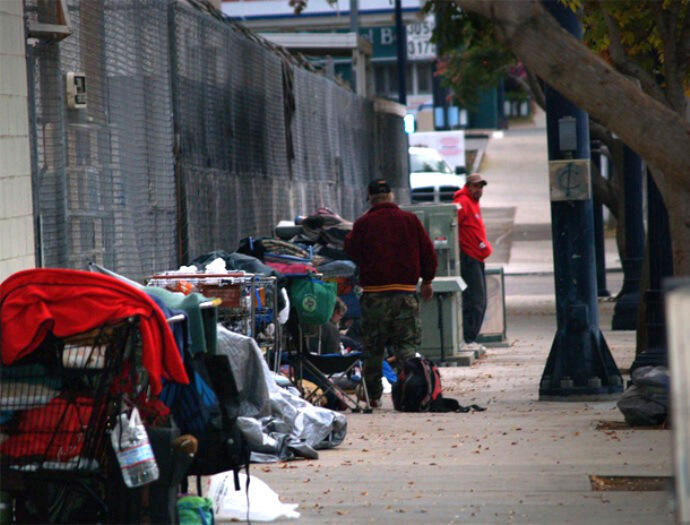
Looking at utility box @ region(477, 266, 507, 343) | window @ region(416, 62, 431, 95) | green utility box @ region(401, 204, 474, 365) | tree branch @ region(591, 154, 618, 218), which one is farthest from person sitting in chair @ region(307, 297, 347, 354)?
window @ region(416, 62, 431, 95)

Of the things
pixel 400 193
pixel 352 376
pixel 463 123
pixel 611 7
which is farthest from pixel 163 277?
pixel 463 123

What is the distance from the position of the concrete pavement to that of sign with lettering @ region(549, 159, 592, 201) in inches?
72.5

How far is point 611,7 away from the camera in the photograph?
12547 millimetres

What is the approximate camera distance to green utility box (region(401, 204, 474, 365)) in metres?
15.9

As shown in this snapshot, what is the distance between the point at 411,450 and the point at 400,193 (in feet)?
54.8

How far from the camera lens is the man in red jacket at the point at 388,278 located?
12.3 meters

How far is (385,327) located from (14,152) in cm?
442

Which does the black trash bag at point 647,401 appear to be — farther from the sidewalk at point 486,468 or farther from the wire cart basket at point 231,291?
the wire cart basket at point 231,291

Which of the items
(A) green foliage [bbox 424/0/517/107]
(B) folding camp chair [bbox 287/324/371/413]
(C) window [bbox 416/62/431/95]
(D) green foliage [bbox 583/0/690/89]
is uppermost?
(C) window [bbox 416/62/431/95]

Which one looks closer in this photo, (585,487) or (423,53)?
(585,487)

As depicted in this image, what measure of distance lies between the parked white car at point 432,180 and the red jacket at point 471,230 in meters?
21.4

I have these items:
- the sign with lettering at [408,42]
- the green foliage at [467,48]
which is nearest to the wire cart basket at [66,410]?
the green foliage at [467,48]

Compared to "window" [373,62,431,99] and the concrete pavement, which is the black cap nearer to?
the concrete pavement

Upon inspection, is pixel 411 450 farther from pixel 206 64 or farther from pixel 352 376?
pixel 206 64
